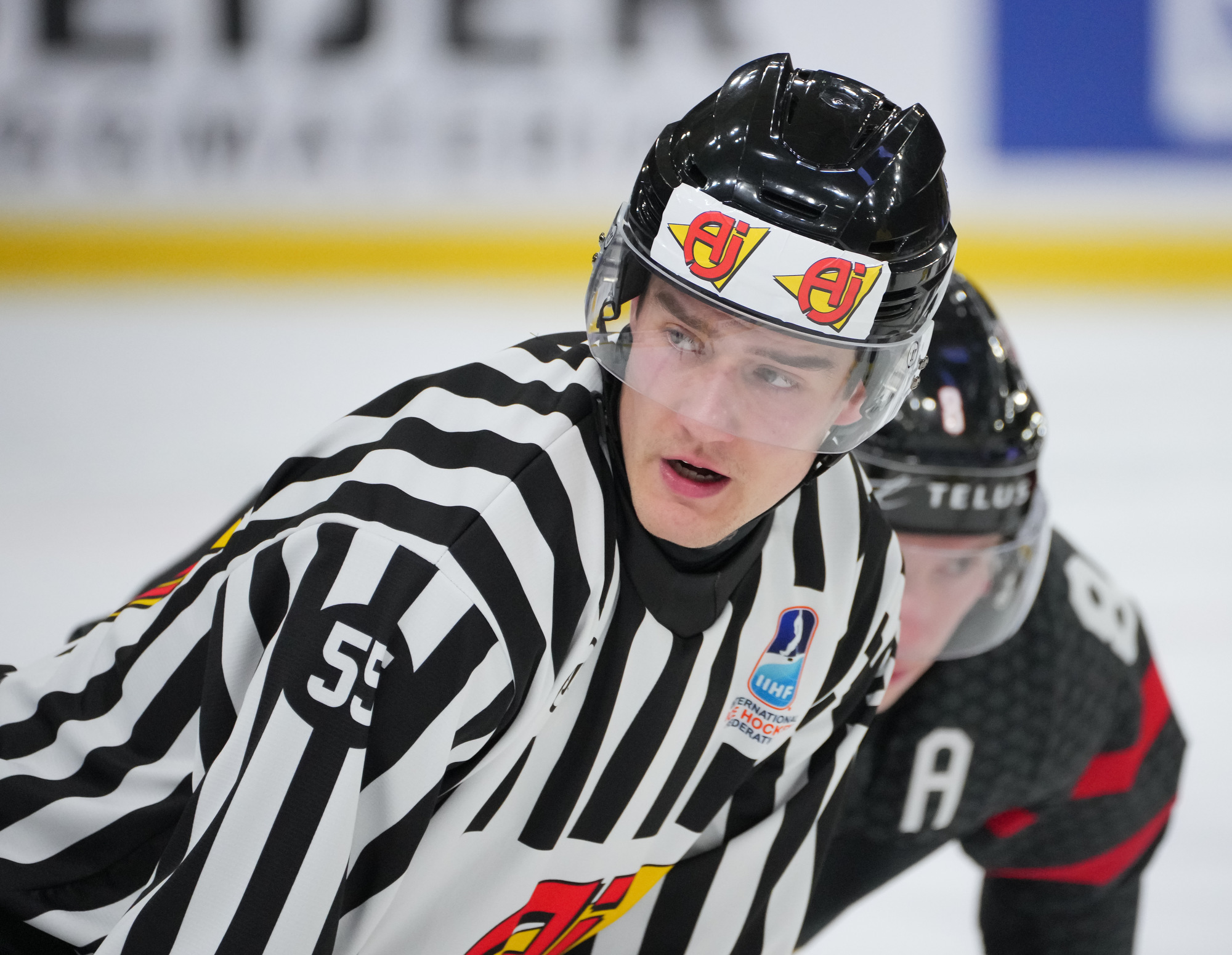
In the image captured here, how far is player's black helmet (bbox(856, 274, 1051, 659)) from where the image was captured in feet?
5.34

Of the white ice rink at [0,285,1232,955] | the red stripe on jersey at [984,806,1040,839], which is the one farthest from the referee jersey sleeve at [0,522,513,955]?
the white ice rink at [0,285,1232,955]

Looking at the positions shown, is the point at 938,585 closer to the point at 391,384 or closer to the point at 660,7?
the point at 391,384

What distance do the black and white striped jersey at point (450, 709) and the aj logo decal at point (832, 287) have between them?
0.63 feet

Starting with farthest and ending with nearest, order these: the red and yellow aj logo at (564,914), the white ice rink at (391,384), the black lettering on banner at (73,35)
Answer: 1. the black lettering on banner at (73,35)
2. the white ice rink at (391,384)
3. the red and yellow aj logo at (564,914)

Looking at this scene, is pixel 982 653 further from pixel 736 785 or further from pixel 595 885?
pixel 595 885

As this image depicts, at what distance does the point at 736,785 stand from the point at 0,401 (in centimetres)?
298

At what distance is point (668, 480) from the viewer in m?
1.08

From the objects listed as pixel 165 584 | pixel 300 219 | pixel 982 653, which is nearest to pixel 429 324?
pixel 300 219

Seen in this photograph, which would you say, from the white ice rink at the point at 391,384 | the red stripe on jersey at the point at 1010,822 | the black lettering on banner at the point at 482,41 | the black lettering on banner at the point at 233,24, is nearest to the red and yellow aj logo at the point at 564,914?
the red stripe on jersey at the point at 1010,822

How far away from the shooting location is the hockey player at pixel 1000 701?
1642mm

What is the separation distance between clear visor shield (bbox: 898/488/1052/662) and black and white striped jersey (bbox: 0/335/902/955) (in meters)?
0.31

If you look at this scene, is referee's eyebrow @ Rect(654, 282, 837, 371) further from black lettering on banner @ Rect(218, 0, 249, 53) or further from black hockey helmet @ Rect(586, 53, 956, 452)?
black lettering on banner @ Rect(218, 0, 249, 53)

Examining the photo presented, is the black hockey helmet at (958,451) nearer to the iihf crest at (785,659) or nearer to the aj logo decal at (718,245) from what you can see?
the iihf crest at (785,659)

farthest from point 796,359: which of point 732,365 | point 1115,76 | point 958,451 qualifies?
point 1115,76
